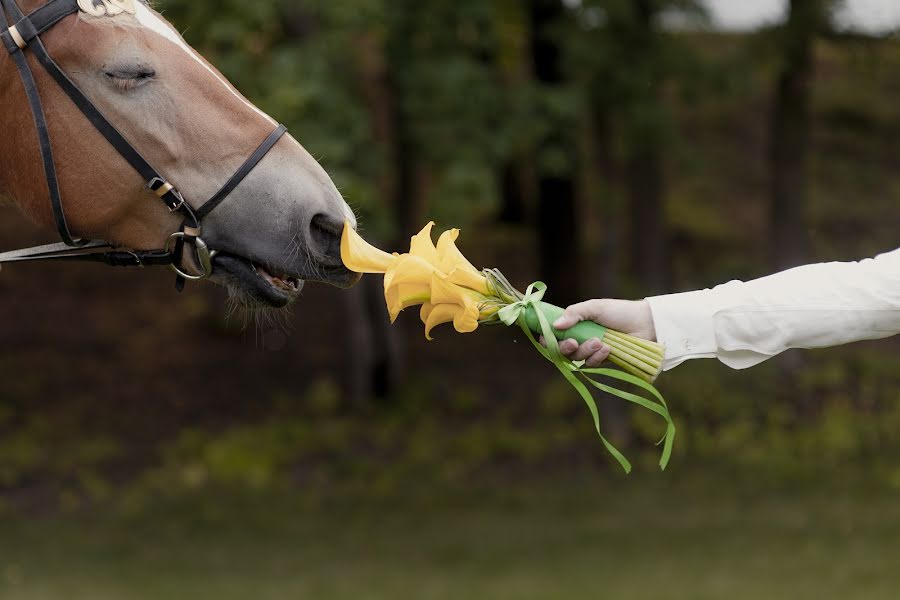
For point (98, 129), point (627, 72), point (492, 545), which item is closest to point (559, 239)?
point (627, 72)

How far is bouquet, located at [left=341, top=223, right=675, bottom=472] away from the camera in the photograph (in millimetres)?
2463

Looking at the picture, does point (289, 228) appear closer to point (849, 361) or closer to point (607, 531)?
point (607, 531)

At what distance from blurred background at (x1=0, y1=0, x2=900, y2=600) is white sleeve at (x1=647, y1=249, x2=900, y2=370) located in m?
4.45

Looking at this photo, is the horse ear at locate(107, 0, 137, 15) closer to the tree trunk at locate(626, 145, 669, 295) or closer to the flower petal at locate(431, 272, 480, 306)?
the flower petal at locate(431, 272, 480, 306)

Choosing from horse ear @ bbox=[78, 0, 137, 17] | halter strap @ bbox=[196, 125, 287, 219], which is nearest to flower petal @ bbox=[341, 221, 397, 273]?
halter strap @ bbox=[196, 125, 287, 219]

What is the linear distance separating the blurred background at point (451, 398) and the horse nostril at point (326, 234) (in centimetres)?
392

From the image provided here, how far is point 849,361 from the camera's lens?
12117 mm

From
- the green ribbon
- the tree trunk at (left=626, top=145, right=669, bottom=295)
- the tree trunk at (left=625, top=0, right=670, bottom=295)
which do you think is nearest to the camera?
the green ribbon

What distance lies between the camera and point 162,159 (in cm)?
263

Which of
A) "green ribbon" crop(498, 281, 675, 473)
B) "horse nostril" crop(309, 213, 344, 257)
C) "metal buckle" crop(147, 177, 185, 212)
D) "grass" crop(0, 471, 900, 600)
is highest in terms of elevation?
"metal buckle" crop(147, 177, 185, 212)

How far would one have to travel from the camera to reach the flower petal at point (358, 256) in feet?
8.55

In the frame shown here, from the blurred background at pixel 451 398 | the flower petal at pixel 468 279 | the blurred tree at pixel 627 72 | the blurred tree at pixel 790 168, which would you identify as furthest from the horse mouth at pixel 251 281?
the blurred tree at pixel 790 168

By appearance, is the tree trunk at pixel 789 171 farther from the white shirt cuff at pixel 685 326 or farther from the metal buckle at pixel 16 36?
the metal buckle at pixel 16 36

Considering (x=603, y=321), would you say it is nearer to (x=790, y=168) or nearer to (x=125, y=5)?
(x=125, y=5)
